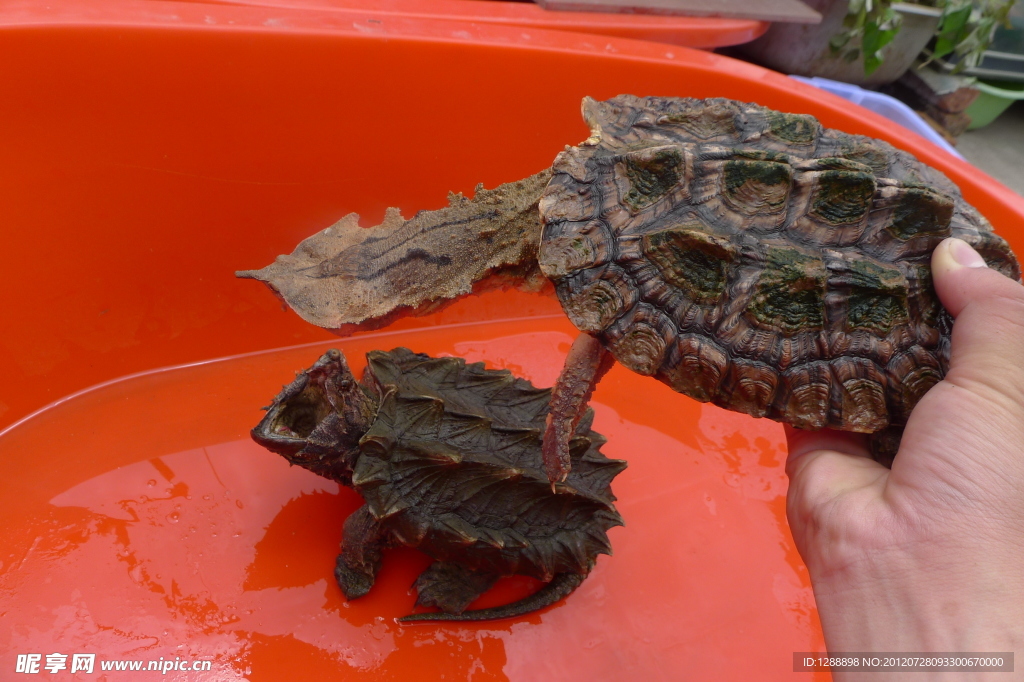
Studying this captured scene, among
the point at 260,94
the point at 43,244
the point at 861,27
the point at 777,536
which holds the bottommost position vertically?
the point at 777,536

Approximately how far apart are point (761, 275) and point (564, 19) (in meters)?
1.77

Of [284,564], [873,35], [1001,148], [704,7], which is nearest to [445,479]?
[284,564]

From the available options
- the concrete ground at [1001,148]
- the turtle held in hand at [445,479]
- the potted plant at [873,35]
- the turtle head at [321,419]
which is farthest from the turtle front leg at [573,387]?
the concrete ground at [1001,148]

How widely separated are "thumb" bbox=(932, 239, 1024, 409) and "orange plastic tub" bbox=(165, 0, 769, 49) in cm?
177

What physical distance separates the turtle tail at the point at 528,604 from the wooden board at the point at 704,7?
229cm

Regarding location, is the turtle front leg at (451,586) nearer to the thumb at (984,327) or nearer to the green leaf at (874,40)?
the thumb at (984,327)

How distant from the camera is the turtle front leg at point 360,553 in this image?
167cm

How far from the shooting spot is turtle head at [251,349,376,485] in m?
1.50

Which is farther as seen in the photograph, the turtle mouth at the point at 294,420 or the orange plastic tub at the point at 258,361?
the orange plastic tub at the point at 258,361

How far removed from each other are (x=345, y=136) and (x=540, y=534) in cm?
154

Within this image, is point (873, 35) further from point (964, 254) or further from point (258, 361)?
point (258, 361)

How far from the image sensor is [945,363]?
1.29 m

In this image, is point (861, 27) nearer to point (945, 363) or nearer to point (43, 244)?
point (945, 363)

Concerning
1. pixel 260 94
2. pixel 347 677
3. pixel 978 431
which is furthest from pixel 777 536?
pixel 260 94
